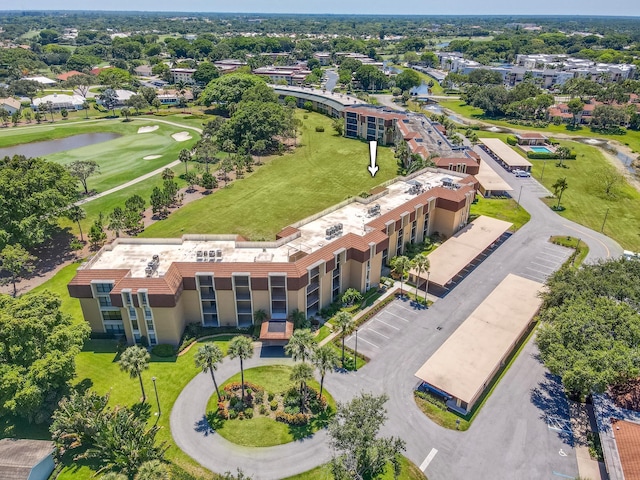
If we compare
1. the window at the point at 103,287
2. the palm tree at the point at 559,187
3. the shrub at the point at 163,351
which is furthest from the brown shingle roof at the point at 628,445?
the palm tree at the point at 559,187

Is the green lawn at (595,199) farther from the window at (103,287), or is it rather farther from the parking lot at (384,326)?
the window at (103,287)

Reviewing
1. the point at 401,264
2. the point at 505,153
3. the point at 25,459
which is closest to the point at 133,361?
the point at 25,459

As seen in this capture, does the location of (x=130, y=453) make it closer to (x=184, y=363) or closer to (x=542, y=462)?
(x=184, y=363)

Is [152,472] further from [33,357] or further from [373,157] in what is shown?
[373,157]

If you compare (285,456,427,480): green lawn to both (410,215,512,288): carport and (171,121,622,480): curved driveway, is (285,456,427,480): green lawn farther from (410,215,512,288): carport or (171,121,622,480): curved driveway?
(410,215,512,288): carport

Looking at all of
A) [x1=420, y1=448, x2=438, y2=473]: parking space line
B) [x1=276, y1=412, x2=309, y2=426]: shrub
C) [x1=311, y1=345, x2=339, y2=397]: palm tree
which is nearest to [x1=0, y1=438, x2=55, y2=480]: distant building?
[x1=276, y1=412, x2=309, y2=426]: shrub

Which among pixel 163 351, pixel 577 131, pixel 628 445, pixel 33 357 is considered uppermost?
pixel 33 357

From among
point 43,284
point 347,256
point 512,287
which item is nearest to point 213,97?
point 43,284
